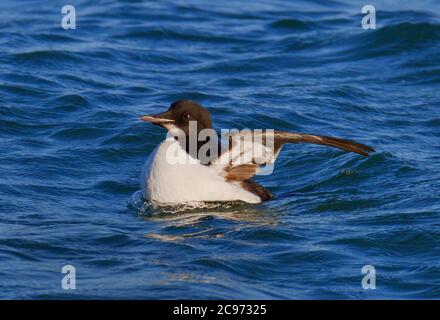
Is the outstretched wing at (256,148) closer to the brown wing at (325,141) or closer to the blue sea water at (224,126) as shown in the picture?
the brown wing at (325,141)

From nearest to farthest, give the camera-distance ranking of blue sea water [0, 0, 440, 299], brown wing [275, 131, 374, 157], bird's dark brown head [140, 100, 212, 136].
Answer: blue sea water [0, 0, 440, 299], brown wing [275, 131, 374, 157], bird's dark brown head [140, 100, 212, 136]

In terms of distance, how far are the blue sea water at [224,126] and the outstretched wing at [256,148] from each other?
0.37 metres

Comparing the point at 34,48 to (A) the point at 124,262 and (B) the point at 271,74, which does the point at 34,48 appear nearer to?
(B) the point at 271,74

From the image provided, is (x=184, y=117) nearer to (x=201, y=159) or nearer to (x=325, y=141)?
(x=201, y=159)

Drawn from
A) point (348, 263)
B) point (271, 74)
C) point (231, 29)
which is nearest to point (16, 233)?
point (348, 263)

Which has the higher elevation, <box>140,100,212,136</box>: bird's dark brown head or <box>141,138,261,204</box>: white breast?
<box>140,100,212,136</box>: bird's dark brown head

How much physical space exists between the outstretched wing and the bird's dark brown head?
31 centimetres

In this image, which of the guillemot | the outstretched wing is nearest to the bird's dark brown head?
the guillemot

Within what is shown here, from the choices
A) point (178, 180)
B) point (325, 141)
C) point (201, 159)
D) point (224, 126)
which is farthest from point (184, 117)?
point (224, 126)

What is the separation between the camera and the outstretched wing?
9.57 m

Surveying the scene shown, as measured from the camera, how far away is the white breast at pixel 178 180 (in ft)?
31.4

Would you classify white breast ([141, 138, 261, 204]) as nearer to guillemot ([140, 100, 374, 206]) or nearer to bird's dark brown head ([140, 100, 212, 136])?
guillemot ([140, 100, 374, 206])

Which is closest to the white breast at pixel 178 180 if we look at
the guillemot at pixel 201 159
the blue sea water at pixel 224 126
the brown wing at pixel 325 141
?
the guillemot at pixel 201 159
